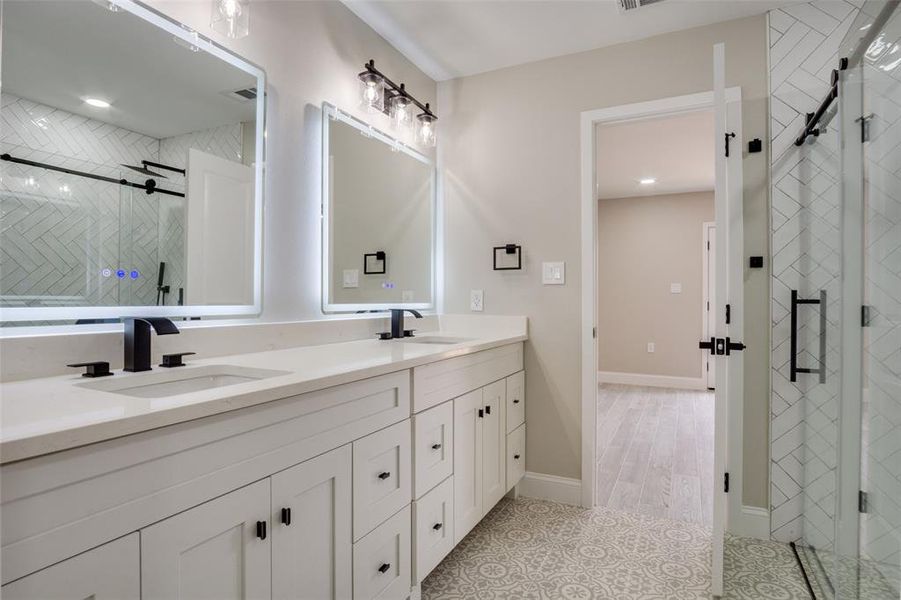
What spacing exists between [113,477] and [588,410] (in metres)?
2.23

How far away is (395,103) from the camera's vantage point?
7.97 ft

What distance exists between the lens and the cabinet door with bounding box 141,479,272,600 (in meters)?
0.84

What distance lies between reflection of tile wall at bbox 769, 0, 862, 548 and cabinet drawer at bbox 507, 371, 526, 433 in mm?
1194

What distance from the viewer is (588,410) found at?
99.9 inches

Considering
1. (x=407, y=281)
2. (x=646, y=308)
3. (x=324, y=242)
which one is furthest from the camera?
(x=646, y=308)

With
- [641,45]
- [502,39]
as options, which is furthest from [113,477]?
[641,45]

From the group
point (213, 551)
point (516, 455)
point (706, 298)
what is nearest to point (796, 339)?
point (516, 455)

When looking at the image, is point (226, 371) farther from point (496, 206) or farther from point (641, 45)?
point (641, 45)

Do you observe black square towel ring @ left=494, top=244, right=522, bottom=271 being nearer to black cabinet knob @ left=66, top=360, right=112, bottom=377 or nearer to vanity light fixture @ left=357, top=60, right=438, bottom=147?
vanity light fixture @ left=357, top=60, right=438, bottom=147

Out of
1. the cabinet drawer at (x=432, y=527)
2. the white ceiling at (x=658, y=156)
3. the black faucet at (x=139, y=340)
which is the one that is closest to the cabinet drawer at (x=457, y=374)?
the cabinet drawer at (x=432, y=527)

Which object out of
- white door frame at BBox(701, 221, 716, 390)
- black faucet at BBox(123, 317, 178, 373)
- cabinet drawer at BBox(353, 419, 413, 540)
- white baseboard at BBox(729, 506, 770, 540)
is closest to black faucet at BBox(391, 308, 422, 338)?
cabinet drawer at BBox(353, 419, 413, 540)

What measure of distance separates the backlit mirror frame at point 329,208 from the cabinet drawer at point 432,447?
70 cm

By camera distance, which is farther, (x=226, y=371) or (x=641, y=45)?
(x=641, y=45)

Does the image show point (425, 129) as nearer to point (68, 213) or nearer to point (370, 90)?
point (370, 90)
